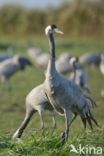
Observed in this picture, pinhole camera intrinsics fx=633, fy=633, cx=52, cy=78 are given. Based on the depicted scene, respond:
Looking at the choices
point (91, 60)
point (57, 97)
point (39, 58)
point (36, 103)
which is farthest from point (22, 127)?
point (39, 58)

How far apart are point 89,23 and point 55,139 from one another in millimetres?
37103

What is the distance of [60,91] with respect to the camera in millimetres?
8023

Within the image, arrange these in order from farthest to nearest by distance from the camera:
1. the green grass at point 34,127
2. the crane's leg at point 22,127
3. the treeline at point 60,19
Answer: the treeline at point 60,19 → the crane's leg at point 22,127 → the green grass at point 34,127

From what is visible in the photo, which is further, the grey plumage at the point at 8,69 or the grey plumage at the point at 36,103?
the grey plumage at the point at 8,69

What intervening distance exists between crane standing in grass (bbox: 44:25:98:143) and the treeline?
3459 cm

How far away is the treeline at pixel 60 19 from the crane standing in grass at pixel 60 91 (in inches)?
1362

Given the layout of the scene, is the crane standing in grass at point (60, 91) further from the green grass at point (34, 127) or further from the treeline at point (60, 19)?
the treeline at point (60, 19)

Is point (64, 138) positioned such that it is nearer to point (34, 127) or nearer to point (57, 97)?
point (57, 97)

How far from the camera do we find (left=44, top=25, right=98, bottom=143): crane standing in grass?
7945 mm

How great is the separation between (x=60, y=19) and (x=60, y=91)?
37076 millimetres

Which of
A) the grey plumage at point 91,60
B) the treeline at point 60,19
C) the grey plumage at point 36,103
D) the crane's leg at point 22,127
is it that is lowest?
the crane's leg at point 22,127

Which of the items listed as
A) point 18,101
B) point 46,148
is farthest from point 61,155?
point 18,101

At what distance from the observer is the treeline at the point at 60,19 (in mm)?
44062

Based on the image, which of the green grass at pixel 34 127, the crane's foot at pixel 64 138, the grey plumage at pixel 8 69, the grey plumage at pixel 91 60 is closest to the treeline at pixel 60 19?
the grey plumage at pixel 91 60
